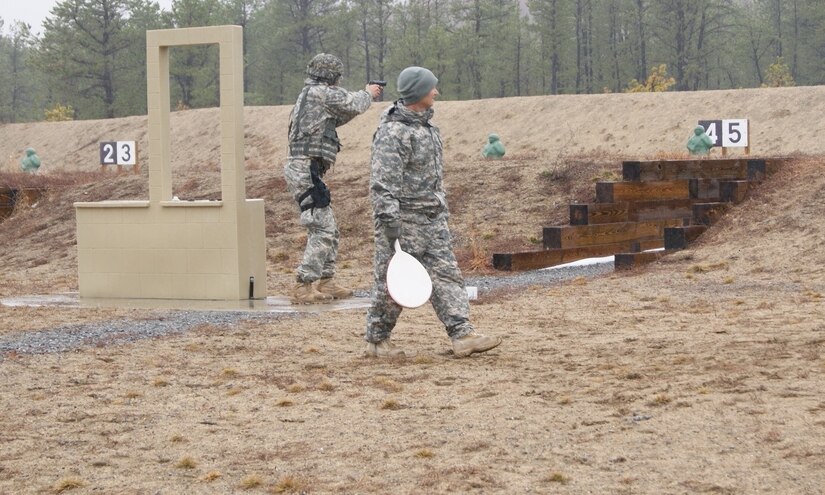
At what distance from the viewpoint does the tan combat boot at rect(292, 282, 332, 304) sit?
1158 centimetres

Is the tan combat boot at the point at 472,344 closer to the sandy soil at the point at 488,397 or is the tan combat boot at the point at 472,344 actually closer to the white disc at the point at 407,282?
the sandy soil at the point at 488,397

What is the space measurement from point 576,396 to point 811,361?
4.52 feet

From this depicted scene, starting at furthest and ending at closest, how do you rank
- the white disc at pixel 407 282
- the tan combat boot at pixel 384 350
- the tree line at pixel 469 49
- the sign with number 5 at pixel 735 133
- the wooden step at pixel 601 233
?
the tree line at pixel 469 49 < the sign with number 5 at pixel 735 133 < the wooden step at pixel 601 233 < the tan combat boot at pixel 384 350 < the white disc at pixel 407 282

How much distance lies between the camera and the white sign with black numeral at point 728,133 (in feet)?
89.2

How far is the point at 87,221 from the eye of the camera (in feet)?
41.8

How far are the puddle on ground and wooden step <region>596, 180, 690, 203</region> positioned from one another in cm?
477

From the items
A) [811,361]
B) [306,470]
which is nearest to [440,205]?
[811,361]

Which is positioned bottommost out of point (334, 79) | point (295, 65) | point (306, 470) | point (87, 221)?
point (306, 470)

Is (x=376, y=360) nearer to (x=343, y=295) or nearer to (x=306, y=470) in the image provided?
(x=306, y=470)

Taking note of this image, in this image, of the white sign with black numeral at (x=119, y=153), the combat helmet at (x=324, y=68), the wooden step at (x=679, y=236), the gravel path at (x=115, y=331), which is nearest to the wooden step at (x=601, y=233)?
the wooden step at (x=679, y=236)

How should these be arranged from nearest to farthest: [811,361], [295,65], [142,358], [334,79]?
[811,361]
[142,358]
[334,79]
[295,65]

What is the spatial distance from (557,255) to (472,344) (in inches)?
278

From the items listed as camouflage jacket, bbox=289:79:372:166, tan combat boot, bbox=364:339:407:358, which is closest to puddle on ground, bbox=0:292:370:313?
camouflage jacket, bbox=289:79:372:166

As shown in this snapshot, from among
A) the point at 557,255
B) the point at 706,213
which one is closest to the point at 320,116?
the point at 557,255
